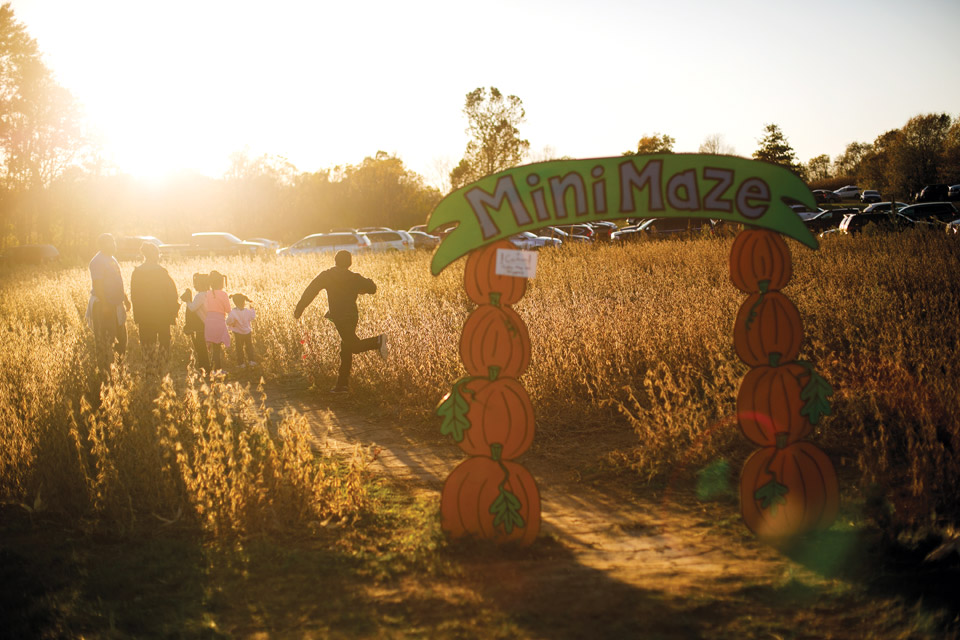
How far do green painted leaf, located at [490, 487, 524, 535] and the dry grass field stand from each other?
0.44m

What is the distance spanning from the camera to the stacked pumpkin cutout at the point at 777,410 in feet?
14.4

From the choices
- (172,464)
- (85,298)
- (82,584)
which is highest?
(85,298)

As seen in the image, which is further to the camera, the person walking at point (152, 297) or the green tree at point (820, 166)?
the green tree at point (820, 166)

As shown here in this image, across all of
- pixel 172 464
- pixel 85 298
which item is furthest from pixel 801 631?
pixel 85 298

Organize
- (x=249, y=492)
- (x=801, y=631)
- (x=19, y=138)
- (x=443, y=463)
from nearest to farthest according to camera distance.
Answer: (x=801, y=631) → (x=249, y=492) → (x=443, y=463) → (x=19, y=138)

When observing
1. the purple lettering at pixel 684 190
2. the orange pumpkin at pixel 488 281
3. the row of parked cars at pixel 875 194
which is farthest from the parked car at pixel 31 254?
the row of parked cars at pixel 875 194

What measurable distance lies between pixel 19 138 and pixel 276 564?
3649 centimetres

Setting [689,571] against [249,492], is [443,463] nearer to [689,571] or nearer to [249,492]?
[249,492]

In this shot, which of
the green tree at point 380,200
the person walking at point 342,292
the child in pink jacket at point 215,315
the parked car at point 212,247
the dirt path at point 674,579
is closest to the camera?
the dirt path at point 674,579

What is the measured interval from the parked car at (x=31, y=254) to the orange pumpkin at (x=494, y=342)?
1338 inches

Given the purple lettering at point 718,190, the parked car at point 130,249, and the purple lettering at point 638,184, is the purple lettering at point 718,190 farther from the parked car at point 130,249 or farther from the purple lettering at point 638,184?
the parked car at point 130,249

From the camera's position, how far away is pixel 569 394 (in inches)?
302

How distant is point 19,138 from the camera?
33438 mm

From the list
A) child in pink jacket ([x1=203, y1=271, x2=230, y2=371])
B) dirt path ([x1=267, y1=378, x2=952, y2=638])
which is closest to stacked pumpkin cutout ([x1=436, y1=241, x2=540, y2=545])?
dirt path ([x1=267, y1=378, x2=952, y2=638])
